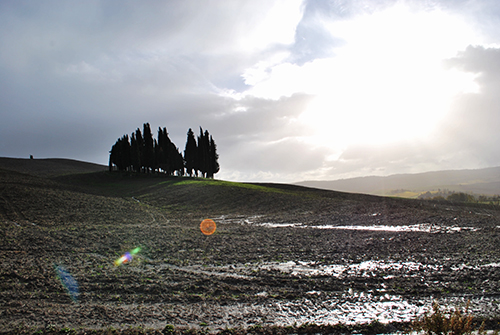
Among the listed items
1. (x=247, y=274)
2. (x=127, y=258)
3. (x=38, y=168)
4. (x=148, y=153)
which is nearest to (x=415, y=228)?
(x=247, y=274)

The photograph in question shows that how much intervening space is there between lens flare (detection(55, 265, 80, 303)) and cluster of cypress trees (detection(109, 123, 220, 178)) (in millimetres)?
48921

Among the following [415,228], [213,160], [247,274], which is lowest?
[415,228]

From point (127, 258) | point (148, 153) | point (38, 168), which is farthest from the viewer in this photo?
point (38, 168)

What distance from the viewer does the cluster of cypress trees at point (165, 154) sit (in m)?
57.0

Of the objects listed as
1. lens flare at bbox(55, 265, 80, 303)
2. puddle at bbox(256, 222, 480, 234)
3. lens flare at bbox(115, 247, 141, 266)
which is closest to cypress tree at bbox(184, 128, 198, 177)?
puddle at bbox(256, 222, 480, 234)

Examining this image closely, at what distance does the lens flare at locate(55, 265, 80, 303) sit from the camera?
6344mm

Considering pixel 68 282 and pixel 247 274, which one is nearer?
pixel 68 282

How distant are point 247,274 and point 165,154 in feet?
181

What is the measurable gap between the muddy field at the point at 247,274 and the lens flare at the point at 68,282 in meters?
0.07

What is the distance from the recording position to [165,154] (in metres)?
59.7

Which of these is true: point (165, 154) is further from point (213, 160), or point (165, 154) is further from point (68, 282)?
point (68, 282)

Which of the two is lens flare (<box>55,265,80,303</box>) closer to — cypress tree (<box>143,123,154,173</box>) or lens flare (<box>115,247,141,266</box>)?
lens flare (<box>115,247,141,266</box>)

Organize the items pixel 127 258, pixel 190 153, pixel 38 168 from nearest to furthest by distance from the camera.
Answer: pixel 127 258
pixel 190 153
pixel 38 168

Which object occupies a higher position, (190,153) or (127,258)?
(190,153)
